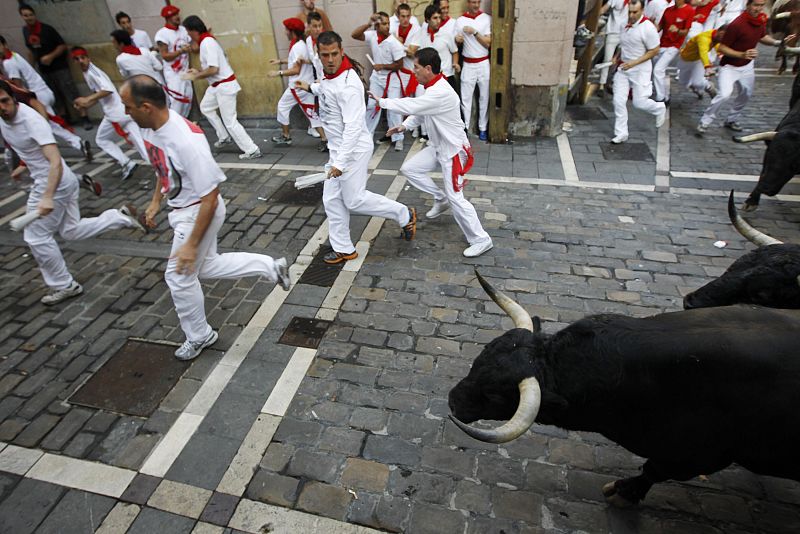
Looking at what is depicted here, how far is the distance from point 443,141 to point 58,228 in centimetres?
448

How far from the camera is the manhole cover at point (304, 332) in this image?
439cm

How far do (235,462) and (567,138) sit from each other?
8.30m

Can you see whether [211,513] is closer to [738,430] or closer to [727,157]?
[738,430]

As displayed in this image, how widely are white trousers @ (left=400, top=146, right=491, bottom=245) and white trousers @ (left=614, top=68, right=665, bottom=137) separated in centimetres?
479

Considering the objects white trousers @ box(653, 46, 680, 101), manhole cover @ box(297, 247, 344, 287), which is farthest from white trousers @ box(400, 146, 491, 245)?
white trousers @ box(653, 46, 680, 101)

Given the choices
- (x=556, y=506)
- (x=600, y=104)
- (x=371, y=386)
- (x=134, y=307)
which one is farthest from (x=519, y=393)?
(x=600, y=104)

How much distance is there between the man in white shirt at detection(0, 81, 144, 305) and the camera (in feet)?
14.8

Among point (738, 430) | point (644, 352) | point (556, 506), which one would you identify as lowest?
point (556, 506)

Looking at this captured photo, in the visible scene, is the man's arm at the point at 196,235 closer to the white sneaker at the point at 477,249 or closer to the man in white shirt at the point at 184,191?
the man in white shirt at the point at 184,191

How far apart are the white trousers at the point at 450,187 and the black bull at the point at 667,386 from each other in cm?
279

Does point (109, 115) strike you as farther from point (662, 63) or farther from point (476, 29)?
point (662, 63)

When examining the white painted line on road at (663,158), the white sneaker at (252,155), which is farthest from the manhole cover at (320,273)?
the white painted line on road at (663,158)

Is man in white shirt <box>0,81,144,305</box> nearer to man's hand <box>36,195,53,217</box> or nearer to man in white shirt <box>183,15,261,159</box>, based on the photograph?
man's hand <box>36,195,53,217</box>

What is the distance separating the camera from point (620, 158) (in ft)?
26.2
